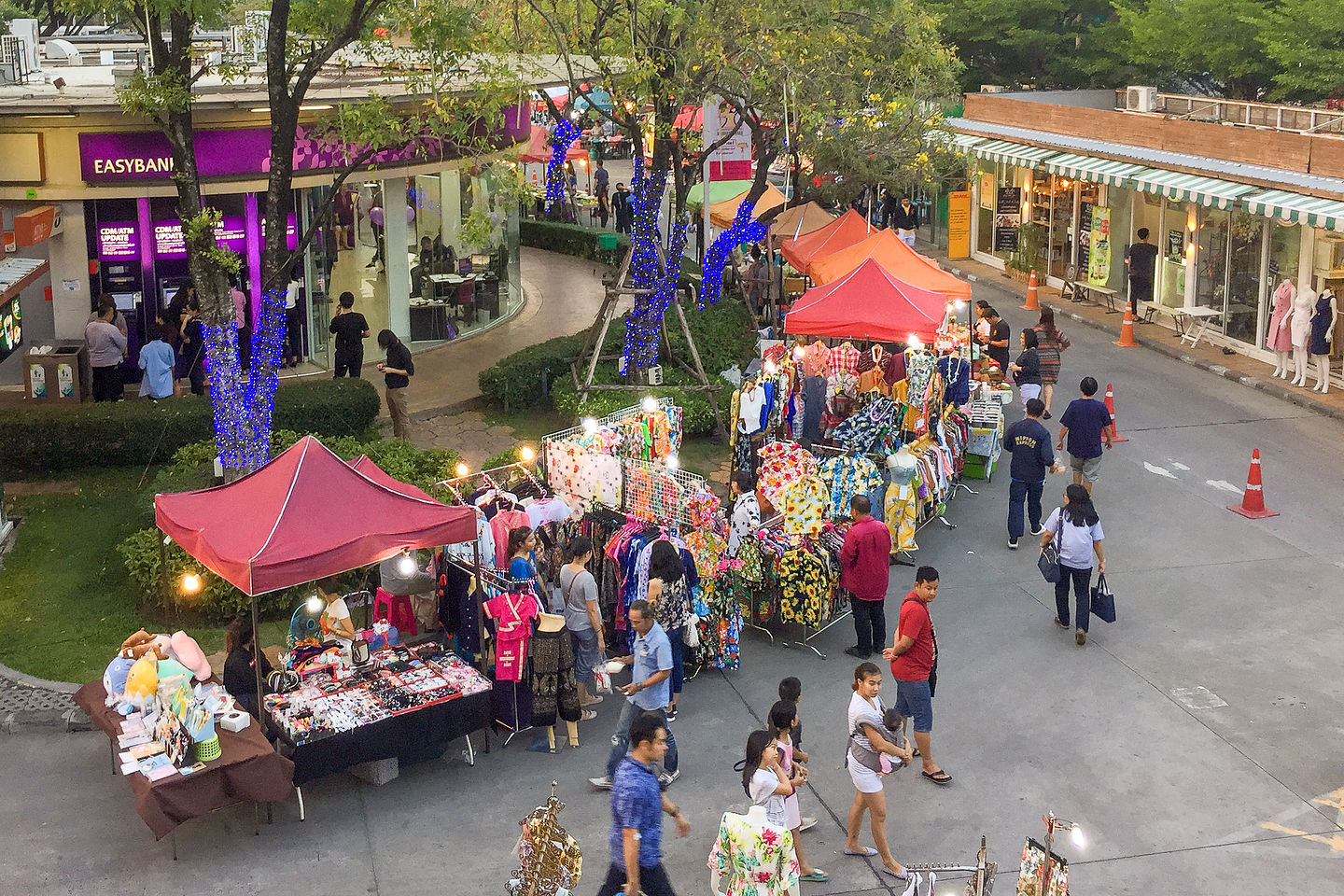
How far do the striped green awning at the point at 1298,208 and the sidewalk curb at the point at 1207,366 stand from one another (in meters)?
2.48

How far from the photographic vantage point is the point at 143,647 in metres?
10.4

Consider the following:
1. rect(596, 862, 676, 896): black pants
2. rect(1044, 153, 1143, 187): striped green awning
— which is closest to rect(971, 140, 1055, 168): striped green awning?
rect(1044, 153, 1143, 187): striped green awning

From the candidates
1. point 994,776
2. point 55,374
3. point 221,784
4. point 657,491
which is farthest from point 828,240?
point 221,784

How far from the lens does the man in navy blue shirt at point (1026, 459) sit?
1517 cm

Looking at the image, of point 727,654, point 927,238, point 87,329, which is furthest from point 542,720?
point 927,238

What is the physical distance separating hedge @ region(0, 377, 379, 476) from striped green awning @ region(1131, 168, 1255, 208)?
13972mm

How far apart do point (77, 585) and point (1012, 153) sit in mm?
22028

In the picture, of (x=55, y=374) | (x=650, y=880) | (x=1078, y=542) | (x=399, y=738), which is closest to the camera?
(x=650, y=880)

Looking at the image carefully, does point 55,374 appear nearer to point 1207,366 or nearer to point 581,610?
point 581,610

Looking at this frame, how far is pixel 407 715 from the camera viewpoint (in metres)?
10.5

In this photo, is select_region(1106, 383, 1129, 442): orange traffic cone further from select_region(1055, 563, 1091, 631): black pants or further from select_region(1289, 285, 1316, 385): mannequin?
select_region(1055, 563, 1091, 631): black pants

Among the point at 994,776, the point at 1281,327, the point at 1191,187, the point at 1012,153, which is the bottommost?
the point at 994,776

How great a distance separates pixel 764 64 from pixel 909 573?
8994 mm

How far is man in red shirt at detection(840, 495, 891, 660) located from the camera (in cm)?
1238
